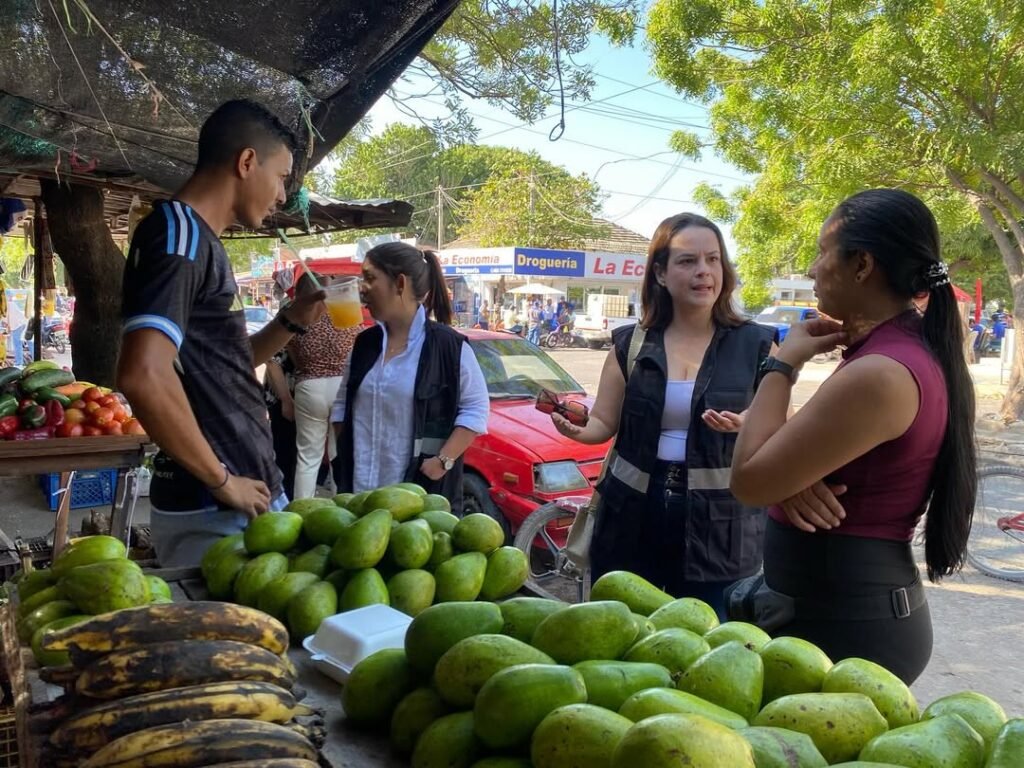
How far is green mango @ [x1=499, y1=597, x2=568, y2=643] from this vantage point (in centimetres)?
146

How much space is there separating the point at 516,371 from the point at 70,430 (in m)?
3.36

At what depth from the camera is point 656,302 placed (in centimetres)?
317

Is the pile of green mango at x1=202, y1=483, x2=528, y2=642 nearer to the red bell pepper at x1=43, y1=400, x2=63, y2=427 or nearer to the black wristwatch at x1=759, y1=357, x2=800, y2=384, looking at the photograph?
the black wristwatch at x1=759, y1=357, x2=800, y2=384

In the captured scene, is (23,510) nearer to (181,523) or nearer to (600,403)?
(181,523)

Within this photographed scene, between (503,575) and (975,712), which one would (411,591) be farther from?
(975,712)

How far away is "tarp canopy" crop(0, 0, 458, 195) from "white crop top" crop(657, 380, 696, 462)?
5.16ft

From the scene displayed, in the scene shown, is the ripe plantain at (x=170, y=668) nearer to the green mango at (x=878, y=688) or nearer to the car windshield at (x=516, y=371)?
the green mango at (x=878, y=688)

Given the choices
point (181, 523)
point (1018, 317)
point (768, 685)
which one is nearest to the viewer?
point (768, 685)

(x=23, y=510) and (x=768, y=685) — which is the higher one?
(x=768, y=685)

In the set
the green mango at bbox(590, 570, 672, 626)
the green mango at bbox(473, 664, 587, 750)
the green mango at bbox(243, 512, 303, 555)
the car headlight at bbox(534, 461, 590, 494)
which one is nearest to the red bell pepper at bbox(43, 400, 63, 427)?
the car headlight at bbox(534, 461, 590, 494)

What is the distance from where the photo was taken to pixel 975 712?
3.88ft

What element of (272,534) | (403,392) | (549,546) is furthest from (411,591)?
(549,546)

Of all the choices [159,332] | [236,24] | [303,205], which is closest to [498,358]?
[303,205]

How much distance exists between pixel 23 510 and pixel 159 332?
19.5ft
